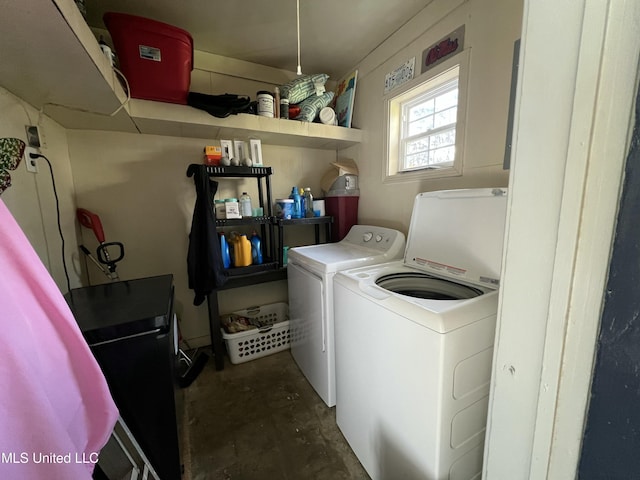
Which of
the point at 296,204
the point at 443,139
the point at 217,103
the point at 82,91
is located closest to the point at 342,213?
the point at 296,204

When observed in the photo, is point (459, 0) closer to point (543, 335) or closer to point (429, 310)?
point (429, 310)

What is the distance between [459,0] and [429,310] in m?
1.70

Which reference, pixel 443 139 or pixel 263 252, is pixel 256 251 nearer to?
pixel 263 252

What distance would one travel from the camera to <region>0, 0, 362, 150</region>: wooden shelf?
82 cm

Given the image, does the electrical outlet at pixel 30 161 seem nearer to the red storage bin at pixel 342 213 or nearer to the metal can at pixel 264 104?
the metal can at pixel 264 104

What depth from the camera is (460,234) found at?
1.33 metres

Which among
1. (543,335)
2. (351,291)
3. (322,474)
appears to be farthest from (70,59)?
(322,474)

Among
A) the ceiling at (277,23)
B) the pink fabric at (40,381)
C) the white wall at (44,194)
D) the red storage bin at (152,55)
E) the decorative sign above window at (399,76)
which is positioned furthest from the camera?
the decorative sign above window at (399,76)

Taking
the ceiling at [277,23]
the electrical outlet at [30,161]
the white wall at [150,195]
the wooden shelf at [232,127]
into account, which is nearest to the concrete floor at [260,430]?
the white wall at [150,195]

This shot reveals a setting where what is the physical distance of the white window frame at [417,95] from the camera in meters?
1.46

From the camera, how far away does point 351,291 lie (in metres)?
1.21

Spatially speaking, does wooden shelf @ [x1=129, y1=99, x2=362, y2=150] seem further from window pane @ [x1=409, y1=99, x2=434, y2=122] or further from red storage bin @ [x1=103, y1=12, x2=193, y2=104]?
window pane @ [x1=409, y1=99, x2=434, y2=122]

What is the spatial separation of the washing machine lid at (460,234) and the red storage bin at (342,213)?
786mm

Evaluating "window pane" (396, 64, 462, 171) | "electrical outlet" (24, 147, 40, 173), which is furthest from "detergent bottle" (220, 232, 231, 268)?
"window pane" (396, 64, 462, 171)
